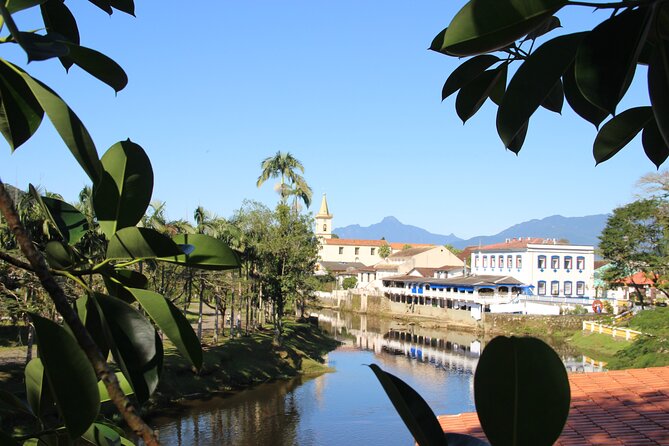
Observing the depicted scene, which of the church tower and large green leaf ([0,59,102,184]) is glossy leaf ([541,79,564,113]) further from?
the church tower

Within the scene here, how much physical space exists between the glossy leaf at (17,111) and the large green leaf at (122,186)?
0.62 feet

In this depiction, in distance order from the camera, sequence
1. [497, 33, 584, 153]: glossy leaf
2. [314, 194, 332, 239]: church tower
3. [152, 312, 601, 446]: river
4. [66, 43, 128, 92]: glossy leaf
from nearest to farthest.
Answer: [497, 33, 584, 153]: glossy leaf < [66, 43, 128, 92]: glossy leaf < [152, 312, 601, 446]: river < [314, 194, 332, 239]: church tower

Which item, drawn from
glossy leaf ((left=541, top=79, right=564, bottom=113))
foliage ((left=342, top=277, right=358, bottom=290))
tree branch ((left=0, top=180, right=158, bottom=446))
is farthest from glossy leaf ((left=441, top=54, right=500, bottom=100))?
foliage ((left=342, top=277, right=358, bottom=290))

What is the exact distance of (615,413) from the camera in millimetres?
6477

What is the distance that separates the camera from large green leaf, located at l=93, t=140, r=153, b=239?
106 centimetres

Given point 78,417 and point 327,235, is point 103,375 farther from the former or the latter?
point 327,235

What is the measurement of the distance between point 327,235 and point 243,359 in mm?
65425

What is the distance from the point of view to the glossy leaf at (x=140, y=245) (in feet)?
3.28

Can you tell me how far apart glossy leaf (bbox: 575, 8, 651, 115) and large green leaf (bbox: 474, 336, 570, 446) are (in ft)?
1.20

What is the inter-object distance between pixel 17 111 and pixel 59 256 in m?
0.27

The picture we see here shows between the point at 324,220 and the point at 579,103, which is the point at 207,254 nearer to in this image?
the point at 579,103

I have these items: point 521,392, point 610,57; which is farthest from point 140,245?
point 610,57

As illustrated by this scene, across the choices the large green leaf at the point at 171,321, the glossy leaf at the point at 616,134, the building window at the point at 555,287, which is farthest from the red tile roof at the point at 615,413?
the building window at the point at 555,287

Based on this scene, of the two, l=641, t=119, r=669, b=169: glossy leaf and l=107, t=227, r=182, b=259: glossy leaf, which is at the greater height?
l=641, t=119, r=669, b=169: glossy leaf
